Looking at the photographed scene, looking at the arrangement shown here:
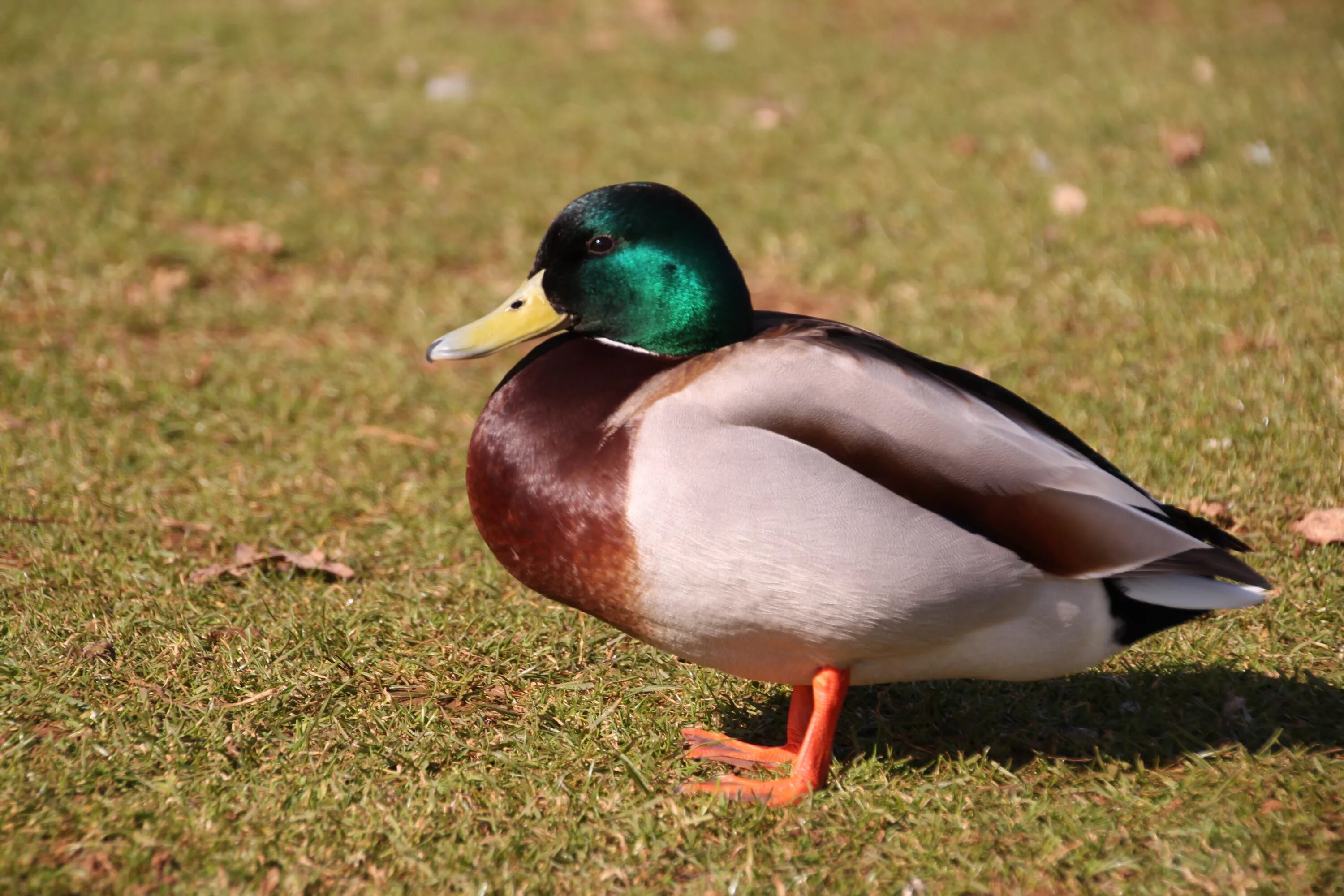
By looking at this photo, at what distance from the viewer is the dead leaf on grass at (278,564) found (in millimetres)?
3334

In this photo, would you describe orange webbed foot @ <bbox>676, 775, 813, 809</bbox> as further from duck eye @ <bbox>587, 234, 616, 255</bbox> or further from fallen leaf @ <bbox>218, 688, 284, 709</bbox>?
duck eye @ <bbox>587, 234, 616, 255</bbox>

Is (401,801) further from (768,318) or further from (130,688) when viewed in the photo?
(768,318)

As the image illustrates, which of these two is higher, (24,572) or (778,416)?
(778,416)

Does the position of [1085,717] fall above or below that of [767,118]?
below

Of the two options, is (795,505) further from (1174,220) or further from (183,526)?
(1174,220)

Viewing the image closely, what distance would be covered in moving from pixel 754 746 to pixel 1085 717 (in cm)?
69

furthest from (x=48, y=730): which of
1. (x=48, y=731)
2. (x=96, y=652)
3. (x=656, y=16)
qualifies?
Result: (x=656, y=16)

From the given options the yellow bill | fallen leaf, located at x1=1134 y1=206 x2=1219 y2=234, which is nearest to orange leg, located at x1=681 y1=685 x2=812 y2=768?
the yellow bill

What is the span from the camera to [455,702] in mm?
2824

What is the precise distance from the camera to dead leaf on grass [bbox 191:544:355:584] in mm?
3334

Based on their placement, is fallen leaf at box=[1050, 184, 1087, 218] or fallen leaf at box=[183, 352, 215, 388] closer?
fallen leaf at box=[183, 352, 215, 388]

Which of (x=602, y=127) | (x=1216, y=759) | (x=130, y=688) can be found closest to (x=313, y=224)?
(x=602, y=127)

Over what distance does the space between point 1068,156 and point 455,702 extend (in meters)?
4.42

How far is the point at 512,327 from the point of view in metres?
2.66
